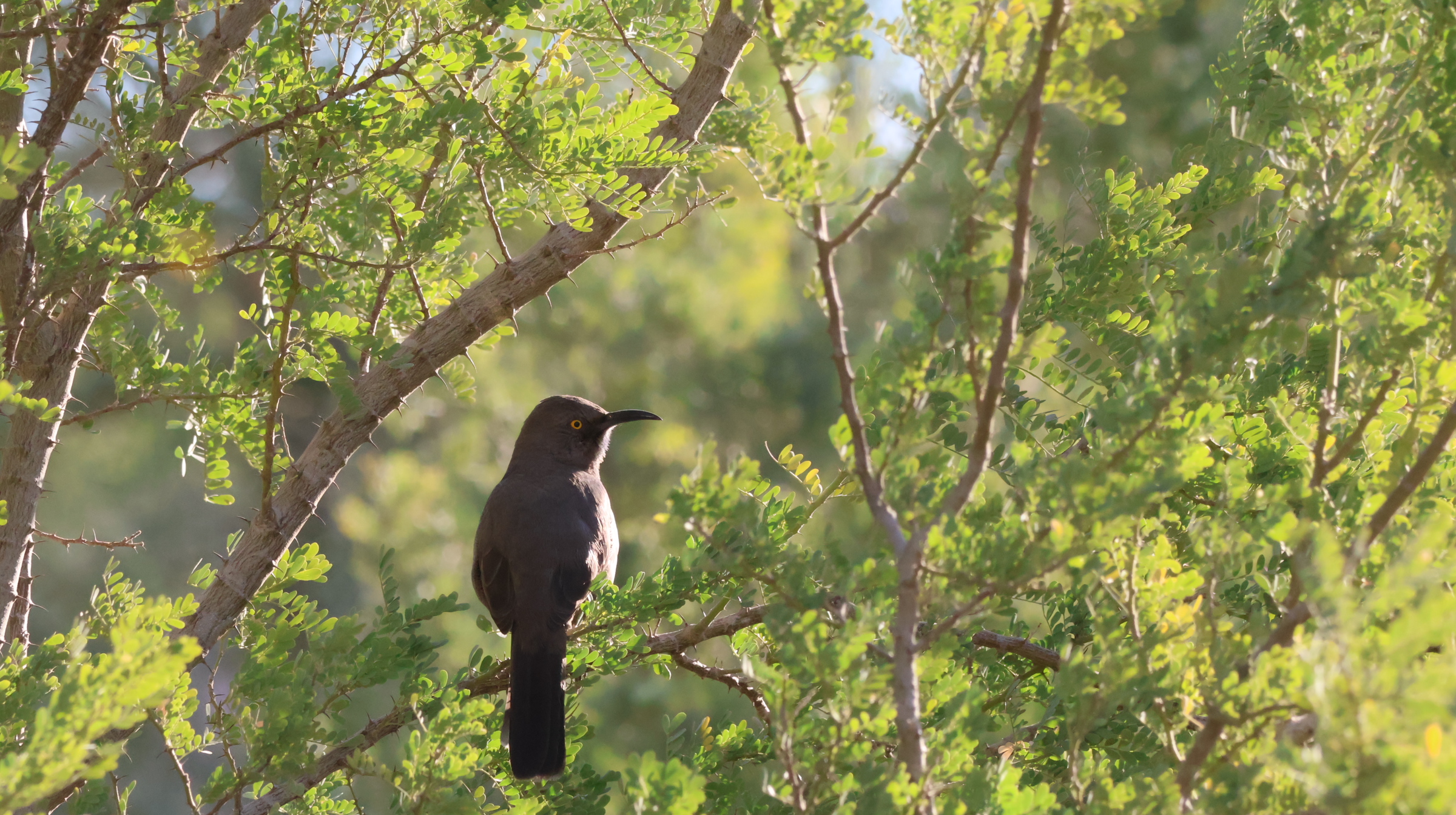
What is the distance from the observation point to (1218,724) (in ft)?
5.98

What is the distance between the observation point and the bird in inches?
134

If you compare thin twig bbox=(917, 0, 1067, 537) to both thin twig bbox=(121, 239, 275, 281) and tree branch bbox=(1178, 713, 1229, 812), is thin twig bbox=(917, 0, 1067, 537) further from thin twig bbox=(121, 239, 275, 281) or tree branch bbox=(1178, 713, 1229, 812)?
thin twig bbox=(121, 239, 275, 281)

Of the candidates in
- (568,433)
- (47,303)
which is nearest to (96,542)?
(47,303)

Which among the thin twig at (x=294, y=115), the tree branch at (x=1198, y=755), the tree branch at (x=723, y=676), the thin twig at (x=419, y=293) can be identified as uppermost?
the thin twig at (x=294, y=115)

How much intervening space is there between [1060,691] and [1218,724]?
A: 29cm

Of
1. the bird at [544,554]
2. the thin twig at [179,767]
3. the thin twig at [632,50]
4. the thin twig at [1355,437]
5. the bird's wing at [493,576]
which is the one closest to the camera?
the thin twig at [1355,437]

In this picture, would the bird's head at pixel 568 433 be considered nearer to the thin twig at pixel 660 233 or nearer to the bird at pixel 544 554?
the bird at pixel 544 554

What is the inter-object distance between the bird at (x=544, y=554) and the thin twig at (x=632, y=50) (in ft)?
6.25

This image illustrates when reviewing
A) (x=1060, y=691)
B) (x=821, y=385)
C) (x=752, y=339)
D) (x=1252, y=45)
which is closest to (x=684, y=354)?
(x=752, y=339)

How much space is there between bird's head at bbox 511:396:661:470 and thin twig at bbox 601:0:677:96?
8.74 ft

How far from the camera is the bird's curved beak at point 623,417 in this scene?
5.68 meters

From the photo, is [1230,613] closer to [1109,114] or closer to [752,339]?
[1109,114]

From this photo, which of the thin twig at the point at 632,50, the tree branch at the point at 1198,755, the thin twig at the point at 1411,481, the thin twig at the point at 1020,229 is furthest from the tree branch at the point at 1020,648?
the thin twig at the point at 632,50

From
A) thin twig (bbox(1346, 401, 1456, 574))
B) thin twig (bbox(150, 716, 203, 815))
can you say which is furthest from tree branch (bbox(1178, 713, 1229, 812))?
thin twig (bbox(150, 716, 203, 815))
